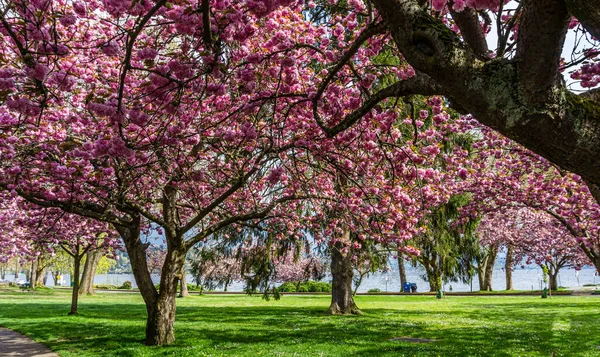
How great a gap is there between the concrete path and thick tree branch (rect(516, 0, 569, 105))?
31.6ft

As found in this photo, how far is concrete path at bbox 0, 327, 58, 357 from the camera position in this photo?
29.8 feet

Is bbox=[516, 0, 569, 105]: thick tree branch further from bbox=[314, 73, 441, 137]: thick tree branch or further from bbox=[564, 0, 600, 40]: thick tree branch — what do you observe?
bbox=[314, 73, 441, 137]: thick tree branch

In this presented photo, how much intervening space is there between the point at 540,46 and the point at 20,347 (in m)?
11.3

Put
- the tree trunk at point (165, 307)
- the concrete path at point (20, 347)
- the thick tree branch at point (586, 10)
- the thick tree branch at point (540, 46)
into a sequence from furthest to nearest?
the tree trunk at point (165, 307) < the concrete path at point (20, 347) < the thick tree branch at point (540, 46) < the thick tree branch at point (586, 10)

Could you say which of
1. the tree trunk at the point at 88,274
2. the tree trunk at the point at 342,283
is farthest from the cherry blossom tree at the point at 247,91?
the tree trunk at the point at 88,274

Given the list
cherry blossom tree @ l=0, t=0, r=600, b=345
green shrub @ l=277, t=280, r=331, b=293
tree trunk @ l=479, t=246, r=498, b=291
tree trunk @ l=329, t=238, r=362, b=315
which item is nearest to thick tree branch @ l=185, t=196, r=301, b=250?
cherry blossom tree @ l=0, t=0, r=600, b=345

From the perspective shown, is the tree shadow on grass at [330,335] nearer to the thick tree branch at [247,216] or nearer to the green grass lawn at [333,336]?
the green grass lawn at [333,336]

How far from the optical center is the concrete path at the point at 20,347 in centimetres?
909

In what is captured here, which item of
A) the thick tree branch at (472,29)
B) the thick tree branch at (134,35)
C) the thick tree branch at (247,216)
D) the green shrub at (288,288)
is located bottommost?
the green shrub at (288,288)

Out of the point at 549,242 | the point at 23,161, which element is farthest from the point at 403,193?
the point at 549,242

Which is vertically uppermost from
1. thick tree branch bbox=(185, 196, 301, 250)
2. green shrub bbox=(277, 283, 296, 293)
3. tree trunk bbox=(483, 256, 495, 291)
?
thick tree branch bbox=(185, 196, 301, 250)

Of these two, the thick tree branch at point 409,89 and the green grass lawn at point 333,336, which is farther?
the green grass lawn at point 333,336

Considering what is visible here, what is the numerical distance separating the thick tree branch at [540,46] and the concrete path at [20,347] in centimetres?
964

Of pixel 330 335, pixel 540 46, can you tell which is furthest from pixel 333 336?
pixel 540 46
